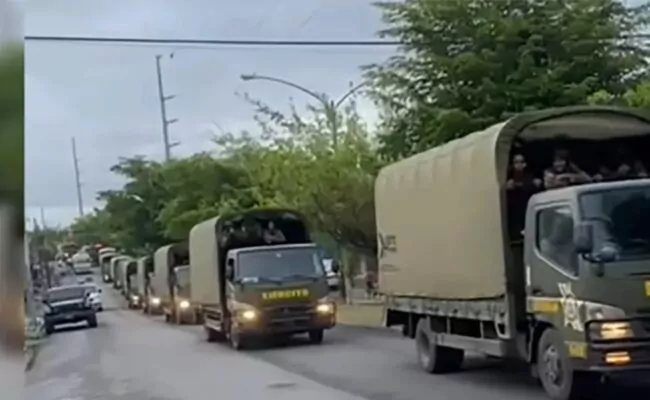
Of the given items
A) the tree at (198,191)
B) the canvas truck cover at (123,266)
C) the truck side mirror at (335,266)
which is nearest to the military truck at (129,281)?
the canvas truck cover at (123,266)

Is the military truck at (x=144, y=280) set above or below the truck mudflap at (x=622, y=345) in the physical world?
above

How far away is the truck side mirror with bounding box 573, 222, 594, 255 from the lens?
8859mm

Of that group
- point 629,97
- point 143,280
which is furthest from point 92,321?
point 629,97

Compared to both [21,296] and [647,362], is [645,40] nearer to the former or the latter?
→ [647,362]

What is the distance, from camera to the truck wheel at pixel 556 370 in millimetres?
9141

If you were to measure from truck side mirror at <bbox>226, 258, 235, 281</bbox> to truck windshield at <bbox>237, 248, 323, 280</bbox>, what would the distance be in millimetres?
73

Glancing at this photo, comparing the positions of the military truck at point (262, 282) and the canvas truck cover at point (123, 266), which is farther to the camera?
the military truck at point (262, 282)

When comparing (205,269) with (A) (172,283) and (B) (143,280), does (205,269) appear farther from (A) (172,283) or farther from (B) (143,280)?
(B) (143,280)

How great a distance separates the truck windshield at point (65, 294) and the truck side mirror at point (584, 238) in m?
3.34

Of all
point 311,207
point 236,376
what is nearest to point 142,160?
point 236,376

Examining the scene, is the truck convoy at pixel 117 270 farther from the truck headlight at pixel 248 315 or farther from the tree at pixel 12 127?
the tree at pixel 12 127

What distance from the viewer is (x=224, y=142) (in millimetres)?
13078

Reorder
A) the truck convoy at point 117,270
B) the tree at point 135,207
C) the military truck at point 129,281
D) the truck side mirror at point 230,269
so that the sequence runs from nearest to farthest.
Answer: the tree at point 135,207
the truck convoy at point 117,270
the military truck at point 129,281
the truck side mirror at point 230,269

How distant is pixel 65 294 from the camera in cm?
807
